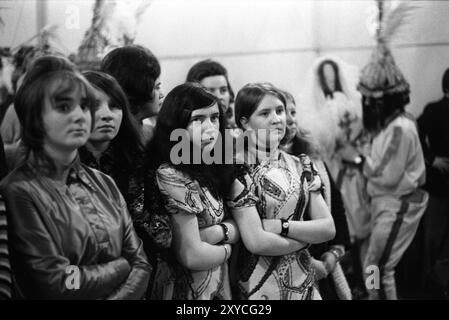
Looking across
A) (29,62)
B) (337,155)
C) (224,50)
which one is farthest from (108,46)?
(337,155)

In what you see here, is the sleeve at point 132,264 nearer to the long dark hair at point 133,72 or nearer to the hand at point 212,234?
the hand at point 212,234

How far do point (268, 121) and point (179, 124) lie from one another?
381mm

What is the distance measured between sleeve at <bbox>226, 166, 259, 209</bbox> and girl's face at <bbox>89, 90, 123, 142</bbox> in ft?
1.69

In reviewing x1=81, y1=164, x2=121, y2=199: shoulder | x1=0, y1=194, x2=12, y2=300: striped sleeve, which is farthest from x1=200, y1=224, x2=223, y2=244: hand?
x1=0, y1=194, x2=12, y2=300: striped sleeve

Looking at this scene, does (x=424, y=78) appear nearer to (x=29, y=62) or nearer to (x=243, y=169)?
(x=243, y=169)

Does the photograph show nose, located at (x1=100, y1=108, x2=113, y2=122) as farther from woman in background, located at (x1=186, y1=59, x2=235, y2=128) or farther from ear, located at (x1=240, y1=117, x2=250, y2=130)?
ear, located at (x1=240, y1=117, x2=250, y2=130)

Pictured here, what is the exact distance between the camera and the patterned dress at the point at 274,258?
2.60 m

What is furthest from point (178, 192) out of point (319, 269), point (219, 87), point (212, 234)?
point (319, 269)

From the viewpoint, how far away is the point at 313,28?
2.83 m

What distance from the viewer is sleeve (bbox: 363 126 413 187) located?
2920mm

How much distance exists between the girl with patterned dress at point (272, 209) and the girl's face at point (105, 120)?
514mm

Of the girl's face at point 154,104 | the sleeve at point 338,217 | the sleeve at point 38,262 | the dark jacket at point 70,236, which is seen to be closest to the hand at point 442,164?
the sleeve at point 338,217

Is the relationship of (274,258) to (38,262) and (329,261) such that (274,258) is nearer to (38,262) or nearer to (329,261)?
(329,261)

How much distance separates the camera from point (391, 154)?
9.59 ft
